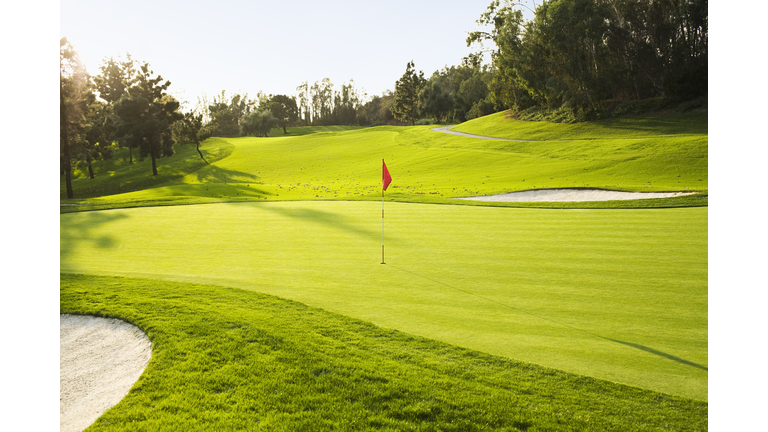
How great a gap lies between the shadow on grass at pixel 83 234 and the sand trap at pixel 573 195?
13981 mm

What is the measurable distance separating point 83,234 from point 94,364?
7.45 meters

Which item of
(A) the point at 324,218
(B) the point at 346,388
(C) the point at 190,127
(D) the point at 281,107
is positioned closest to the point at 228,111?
(D) the point at 281,107

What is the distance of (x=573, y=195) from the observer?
17516 millimetres

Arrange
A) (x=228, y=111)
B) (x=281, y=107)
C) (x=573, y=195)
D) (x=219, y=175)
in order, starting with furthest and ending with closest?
(x=228, y=111), (x=281, y=107), (x=219, y=175), (x=573, y=195)

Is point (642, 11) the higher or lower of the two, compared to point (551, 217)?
higher

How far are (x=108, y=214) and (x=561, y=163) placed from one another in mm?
24881

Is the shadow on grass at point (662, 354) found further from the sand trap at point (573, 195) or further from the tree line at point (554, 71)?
the tree line at point (554, 71)

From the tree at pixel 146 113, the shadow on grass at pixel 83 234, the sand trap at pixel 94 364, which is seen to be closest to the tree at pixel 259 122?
the tree at pixel 146 113

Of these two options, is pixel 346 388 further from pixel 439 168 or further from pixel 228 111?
pixel 228 111

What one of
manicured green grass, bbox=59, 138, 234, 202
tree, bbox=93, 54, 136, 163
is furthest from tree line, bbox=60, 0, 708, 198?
tree, bbox=93, 54, 136, 163
